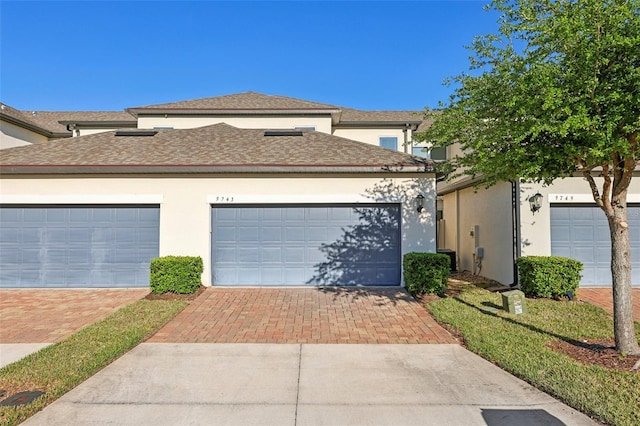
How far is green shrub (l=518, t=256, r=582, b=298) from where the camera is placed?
8352 mm

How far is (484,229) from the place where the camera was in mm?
11867

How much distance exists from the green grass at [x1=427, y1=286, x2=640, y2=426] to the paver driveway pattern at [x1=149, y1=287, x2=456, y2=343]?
0.64m

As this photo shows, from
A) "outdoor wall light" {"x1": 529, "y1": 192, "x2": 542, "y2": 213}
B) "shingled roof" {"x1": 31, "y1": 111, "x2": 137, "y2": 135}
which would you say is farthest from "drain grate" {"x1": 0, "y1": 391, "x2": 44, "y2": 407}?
"shingled roof" {"x1": 31, "y1": 111, "x2": 137, "y2": 135}

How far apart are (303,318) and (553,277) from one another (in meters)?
6.08

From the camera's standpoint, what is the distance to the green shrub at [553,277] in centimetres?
835

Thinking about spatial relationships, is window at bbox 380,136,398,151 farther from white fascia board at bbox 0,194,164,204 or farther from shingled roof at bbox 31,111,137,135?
shingled roof at bbox 31,111,137,135

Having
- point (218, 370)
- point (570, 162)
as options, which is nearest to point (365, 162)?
point (570, 162)

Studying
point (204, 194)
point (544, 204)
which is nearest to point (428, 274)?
point (544, 204)

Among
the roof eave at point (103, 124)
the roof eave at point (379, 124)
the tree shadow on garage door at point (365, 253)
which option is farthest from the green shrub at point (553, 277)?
the roof eave at point (103, 124)

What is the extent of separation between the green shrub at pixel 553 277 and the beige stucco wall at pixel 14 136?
71.6ft

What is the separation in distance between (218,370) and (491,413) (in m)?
3.34

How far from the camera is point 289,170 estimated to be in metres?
9.84

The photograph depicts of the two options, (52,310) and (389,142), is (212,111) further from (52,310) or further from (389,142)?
(52,310)

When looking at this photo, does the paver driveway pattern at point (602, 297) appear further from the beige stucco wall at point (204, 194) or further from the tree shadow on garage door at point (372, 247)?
the tree shadow on garage door at point (372, 247)
